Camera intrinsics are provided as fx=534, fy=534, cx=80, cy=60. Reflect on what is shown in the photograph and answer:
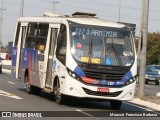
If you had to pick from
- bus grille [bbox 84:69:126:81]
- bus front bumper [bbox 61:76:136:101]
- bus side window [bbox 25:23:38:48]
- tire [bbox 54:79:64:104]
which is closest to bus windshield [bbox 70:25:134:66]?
bus grille [bbox 84:69:126:81]

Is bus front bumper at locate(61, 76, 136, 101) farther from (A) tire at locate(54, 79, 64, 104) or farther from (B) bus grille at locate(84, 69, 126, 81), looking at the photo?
(A) tire at locate(54, 79, 64, 104)

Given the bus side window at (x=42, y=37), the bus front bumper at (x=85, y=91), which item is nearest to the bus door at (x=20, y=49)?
the bus side window at (x=42, y=37)

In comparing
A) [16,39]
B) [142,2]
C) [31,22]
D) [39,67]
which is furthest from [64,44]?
[142,2]

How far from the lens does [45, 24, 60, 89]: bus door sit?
18984 millimetres

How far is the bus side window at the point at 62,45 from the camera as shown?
17.8m

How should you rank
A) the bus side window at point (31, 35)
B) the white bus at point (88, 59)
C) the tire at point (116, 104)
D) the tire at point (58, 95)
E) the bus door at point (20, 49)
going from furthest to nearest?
1. the bus door at point (20, 49)
2. the bus side window at point (31, 35)
3. the tire at point (116, 104)
4. the tire at point (58, 95)
5. the white bus at point (88, 59)

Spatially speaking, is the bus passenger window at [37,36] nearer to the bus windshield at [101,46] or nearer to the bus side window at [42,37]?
the bus side window at [42,37]

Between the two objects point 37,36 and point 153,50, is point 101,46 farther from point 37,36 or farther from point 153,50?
point 153,50

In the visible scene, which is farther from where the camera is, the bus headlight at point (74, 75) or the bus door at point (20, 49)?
the bus door at point (20, 49)

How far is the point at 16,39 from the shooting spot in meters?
24.2

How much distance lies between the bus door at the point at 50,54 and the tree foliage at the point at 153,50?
69.0 m

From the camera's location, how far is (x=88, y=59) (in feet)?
56.7

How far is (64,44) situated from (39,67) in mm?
2822

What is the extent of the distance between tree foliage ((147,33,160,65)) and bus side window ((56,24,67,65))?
7000 centimetres
